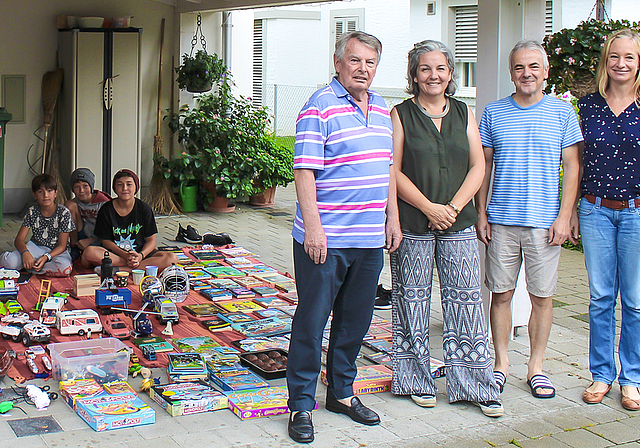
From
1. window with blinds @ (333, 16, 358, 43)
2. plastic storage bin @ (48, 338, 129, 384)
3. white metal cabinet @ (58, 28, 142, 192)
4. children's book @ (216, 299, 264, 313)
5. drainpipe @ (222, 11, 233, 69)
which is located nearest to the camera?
plastic storage bin @ (48, 338, 129, 384)

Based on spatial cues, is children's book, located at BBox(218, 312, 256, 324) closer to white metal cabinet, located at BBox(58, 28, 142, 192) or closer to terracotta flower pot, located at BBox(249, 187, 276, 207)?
white metal cabinet, located at BBox(58, 28, 142, 192)

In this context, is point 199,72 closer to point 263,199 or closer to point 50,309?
point 263,199

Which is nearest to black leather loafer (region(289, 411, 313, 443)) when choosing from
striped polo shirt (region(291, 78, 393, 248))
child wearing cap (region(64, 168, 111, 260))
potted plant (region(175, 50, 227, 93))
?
striped polo shirt (region(291, 78, 393, 248))

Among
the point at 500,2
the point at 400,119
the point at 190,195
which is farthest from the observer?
the point at 190,195

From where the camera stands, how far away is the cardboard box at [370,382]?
4.10 m

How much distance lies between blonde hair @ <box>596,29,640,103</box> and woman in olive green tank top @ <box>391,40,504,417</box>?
0.73m

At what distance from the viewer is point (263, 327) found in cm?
529

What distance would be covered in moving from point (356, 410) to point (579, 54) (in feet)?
7.56

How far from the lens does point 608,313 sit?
4082mm

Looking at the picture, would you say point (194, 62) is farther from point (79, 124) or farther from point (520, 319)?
point (520, 319)

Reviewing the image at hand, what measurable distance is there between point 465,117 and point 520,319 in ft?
6.23

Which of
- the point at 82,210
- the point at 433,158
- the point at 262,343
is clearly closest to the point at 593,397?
the point at 433,158

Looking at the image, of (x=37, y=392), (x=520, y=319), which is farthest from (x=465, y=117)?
(x=37, y=392)

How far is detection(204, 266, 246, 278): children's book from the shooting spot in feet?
22.4
